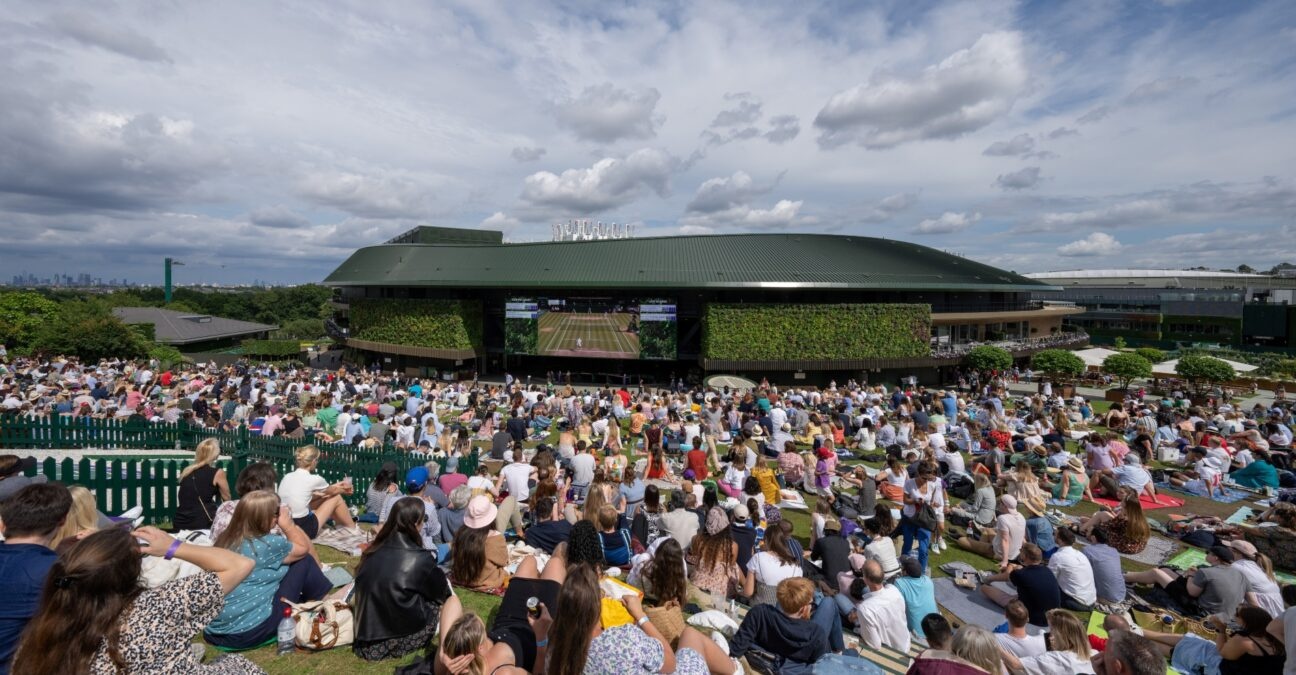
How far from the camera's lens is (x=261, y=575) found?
552 cm

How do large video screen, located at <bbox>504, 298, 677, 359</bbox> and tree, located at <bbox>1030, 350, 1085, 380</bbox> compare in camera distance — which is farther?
large video screen, located at <bbox>504, 298, 677, 359</bbox>

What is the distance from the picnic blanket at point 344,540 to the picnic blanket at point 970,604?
8.39 meters

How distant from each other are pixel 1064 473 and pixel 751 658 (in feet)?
34.8

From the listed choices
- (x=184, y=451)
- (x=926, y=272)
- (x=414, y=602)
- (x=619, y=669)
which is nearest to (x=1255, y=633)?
(x=619, y=669)

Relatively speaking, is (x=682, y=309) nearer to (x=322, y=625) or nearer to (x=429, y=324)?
(x=429, y=324)

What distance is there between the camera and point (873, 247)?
4138cm

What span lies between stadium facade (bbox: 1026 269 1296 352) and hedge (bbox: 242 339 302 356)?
8908 centimetres

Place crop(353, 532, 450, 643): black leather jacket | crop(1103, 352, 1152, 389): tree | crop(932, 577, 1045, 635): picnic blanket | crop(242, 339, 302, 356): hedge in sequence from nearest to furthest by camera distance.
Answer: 1. crop(353, 532, 450, 643): black leather jacket
2. crop(932, 577, 1045, 635): picnic blanket
3. crop(1103, 352, 1152, 389): tree
4. crop(242, 339, 302, 356): hedge

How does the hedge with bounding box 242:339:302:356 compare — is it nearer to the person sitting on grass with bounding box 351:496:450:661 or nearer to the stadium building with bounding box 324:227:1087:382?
the stadium building with bounding box 324:227:1087:382

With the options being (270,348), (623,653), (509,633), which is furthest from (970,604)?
(270,348)

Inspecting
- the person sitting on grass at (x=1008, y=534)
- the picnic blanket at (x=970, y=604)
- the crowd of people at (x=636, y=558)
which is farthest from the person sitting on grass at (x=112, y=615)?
the person sitting on grass at (x=1008, y=534)

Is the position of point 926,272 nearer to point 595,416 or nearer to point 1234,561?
point 595,416

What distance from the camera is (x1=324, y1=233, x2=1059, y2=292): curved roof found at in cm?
3609

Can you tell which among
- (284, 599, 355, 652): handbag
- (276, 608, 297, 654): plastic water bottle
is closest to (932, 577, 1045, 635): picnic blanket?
(284, 599, 355, 652): handbag
